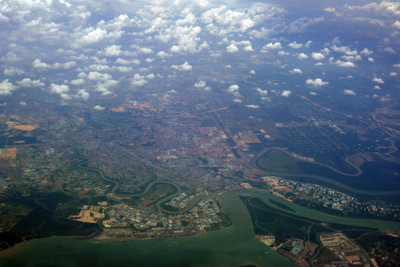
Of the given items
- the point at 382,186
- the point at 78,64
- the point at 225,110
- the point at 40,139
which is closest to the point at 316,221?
the point at 382,186

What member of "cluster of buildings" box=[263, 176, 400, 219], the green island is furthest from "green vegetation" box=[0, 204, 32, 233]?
"cluster of buildings" box=[263, 176, 400, 219]

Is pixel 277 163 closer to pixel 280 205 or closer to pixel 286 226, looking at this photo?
pixel 280 205

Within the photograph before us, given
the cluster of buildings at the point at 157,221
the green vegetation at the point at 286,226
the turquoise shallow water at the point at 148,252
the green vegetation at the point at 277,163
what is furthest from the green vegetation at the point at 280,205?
the green vegetation at the point at 277,163

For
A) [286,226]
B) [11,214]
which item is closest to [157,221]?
[286,226]

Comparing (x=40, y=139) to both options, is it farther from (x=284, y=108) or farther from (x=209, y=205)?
(x=284, y=108)

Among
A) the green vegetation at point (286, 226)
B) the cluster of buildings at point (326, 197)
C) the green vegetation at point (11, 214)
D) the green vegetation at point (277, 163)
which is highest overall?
the green vegetation at point (11, 214)

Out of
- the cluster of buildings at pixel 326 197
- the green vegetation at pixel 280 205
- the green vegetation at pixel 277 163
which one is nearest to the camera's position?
the green vegetation at pixel 280 205

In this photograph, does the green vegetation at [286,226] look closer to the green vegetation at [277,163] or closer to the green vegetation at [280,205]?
the green vegetation at [280,205]
